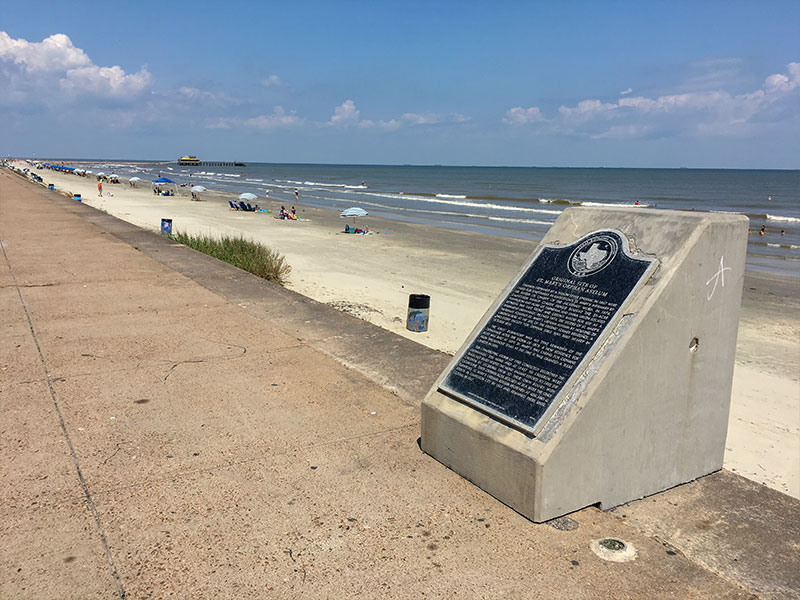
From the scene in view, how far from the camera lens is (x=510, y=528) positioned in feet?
10.0

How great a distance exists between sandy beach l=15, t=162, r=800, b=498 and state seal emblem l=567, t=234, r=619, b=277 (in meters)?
2.92

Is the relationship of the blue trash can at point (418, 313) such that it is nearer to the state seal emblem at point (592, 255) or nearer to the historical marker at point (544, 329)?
the historical marker at point (544, 329)

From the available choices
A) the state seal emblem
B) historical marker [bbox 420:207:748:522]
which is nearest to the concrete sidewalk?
historical marker [bbox 420:207:748:522]

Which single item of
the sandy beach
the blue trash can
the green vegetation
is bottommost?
the sandy beach

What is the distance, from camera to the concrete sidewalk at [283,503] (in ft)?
8.71

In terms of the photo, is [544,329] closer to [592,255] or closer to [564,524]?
[592,255]

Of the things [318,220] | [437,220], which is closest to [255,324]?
[318,220]

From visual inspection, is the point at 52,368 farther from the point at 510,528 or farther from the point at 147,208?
the point at 147,208

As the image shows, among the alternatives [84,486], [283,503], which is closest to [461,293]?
[283,503]

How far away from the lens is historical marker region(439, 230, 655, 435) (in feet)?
10.9

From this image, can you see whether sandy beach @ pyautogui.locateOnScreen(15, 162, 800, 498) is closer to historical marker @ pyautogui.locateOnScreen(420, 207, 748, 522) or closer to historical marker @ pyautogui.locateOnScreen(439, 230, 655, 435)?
historical marker @ pyautogui.locateOnScreen(420, 207, 748, 522)

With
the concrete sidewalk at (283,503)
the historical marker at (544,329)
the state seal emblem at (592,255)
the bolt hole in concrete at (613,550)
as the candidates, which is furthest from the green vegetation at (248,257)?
the bolt hole in concrete at (613,550)

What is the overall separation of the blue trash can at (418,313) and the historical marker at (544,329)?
16.5 ft

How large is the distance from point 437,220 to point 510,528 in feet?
104
